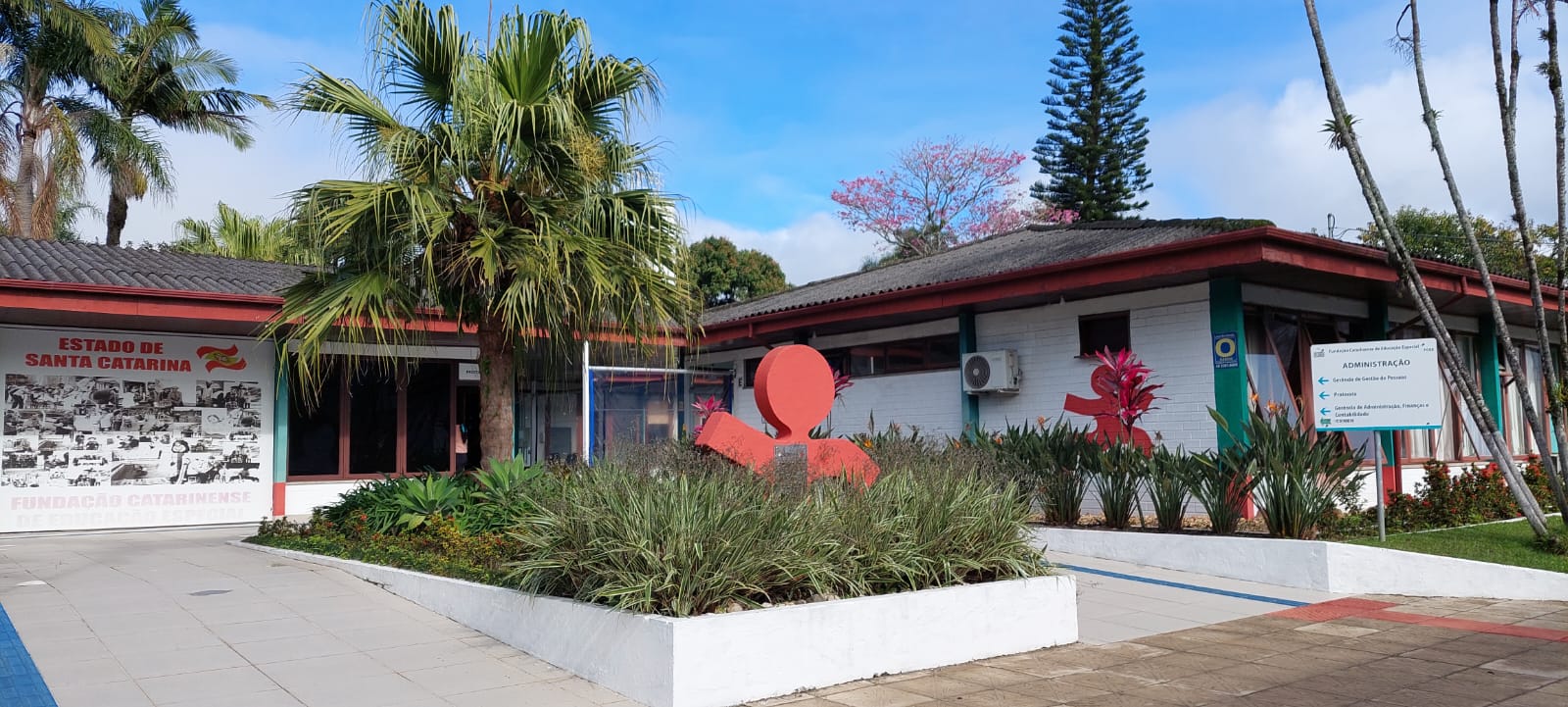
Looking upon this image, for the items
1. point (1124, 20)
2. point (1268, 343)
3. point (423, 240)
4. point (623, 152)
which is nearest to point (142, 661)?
point (423, 240)

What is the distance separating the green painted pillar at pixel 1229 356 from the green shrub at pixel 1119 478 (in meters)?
1.56

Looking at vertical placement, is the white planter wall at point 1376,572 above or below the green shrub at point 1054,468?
below

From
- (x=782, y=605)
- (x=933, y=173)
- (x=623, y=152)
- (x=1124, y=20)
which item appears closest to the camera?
(x=782, y=605)

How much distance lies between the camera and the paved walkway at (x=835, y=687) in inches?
225

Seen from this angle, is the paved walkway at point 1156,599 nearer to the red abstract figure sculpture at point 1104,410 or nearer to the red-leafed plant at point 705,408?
the red abstract figure sculpture at point 1104,410

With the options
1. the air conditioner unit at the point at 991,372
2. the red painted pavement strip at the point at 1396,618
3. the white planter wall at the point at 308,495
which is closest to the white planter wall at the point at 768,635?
the red painted pavement strip at the point at 1396,618

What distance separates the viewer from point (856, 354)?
16969 millimetres

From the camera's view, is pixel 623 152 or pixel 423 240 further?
pixel 623 152

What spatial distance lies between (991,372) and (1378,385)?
5083 millimetres

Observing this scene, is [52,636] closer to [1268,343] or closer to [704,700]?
[704,700]

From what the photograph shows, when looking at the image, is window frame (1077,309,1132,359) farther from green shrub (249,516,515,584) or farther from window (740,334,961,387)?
green shrub (249,516,515,584)

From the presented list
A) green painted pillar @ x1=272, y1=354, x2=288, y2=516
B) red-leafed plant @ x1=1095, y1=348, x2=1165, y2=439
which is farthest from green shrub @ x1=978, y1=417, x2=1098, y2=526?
green painted pillar @ x1=272, y1=354, x2=288, y2=516

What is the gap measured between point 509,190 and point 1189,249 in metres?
7.08

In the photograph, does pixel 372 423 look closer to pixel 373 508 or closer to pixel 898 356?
pixel 373 508
